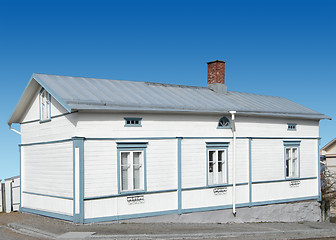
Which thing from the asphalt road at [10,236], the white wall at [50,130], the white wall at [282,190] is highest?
the white wall at [50,130]

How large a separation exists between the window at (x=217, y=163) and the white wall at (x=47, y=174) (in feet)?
19.2

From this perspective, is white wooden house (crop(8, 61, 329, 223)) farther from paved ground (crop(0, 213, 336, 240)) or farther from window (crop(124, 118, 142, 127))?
paved ground (crop(0, 213, 336, 240))

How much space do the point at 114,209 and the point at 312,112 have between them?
12534 millimetres

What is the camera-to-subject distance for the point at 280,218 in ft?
71.9

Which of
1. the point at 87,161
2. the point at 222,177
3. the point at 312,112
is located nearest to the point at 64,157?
the point at 87,161

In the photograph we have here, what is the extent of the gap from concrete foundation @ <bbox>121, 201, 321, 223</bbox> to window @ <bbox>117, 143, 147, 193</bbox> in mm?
1242

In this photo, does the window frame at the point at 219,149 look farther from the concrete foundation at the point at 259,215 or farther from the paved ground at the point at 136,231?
the paved ground at the point at 136,231

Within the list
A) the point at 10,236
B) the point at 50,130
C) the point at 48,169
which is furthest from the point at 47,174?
the point at 10,236

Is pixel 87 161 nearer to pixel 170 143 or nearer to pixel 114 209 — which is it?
pixel 114 209

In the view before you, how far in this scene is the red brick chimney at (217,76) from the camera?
23453 mm

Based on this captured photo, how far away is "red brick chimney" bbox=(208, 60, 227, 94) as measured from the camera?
23453 mm

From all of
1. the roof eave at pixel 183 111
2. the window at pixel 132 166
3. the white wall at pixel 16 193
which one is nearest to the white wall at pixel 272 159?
the roof eave at pixel 183 111

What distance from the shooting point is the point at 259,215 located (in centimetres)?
2097

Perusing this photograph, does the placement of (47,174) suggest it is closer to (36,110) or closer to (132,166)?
(36,110)
